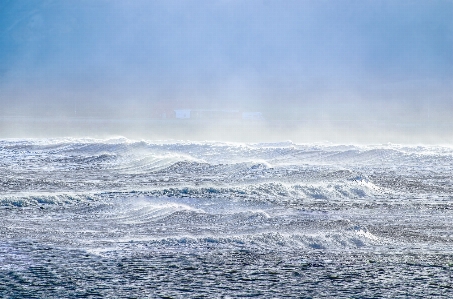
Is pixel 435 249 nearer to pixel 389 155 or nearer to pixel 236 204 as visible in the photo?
pixel 236 204

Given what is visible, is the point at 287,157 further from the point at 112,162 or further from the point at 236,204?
the point at 236,204

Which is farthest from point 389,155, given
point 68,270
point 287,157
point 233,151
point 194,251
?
point 68,270

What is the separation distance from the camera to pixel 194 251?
1032 centimetres

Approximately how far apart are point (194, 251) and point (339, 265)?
2.43 m

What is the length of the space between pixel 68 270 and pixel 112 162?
17181 millimetres

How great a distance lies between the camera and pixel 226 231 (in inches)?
474

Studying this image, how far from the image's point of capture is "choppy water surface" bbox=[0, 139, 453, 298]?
336 inches

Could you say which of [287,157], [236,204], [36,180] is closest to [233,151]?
[287,157]

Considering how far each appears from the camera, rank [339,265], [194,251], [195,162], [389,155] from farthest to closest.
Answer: [389,155] < [195,162] < [194,251] < [339,265]

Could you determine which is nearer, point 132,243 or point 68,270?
point 68,270

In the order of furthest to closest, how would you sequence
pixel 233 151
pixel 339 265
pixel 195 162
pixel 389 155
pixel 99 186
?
pixel 233 151, pixel 389 155, pixel 195 162, pixel 99 186, pixel 339 265

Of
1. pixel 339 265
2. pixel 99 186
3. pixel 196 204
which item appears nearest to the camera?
pixel 339 265

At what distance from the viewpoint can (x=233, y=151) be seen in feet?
96.9

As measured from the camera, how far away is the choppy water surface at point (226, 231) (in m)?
8.53
